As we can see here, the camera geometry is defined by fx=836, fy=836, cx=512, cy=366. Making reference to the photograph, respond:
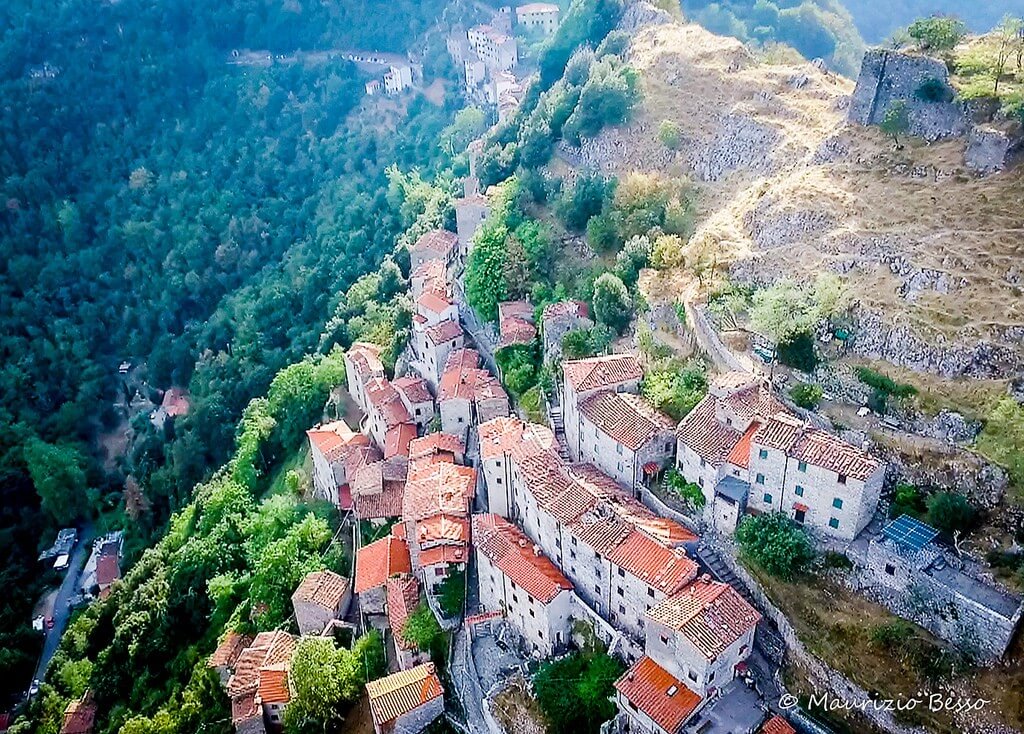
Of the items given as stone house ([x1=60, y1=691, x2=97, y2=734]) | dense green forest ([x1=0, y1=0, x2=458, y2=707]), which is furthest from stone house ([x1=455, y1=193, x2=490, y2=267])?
stone house ([x1=60, y1=691, x2=97, y2=734])

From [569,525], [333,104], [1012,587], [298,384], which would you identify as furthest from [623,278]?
[333,104]

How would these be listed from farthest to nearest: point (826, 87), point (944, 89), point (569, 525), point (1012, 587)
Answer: point (826, 87)
point (944, 89)
point (569, 525)
point (1012, 587)

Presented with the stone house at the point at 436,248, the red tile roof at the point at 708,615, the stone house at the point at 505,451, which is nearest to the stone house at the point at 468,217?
the stone house at the point at 436,248

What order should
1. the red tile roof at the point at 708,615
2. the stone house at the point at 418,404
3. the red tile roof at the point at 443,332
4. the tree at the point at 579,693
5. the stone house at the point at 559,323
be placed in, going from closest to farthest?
1. the red tile roof at the point at 708,615
2. the tree at the point at 579,693
3. the stone house at the point at 559,323
4. the stone house at the point at 418,404
5. the red tile roof at the point at 443,332

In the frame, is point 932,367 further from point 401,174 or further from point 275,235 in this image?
point 275,235

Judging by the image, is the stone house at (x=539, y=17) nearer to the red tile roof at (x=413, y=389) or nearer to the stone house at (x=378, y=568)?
the red tile roof at (x=413, y=389)

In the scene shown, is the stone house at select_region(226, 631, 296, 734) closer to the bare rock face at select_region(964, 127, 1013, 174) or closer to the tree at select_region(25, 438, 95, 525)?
the tree at select_region(25, 438, 95, 525)
